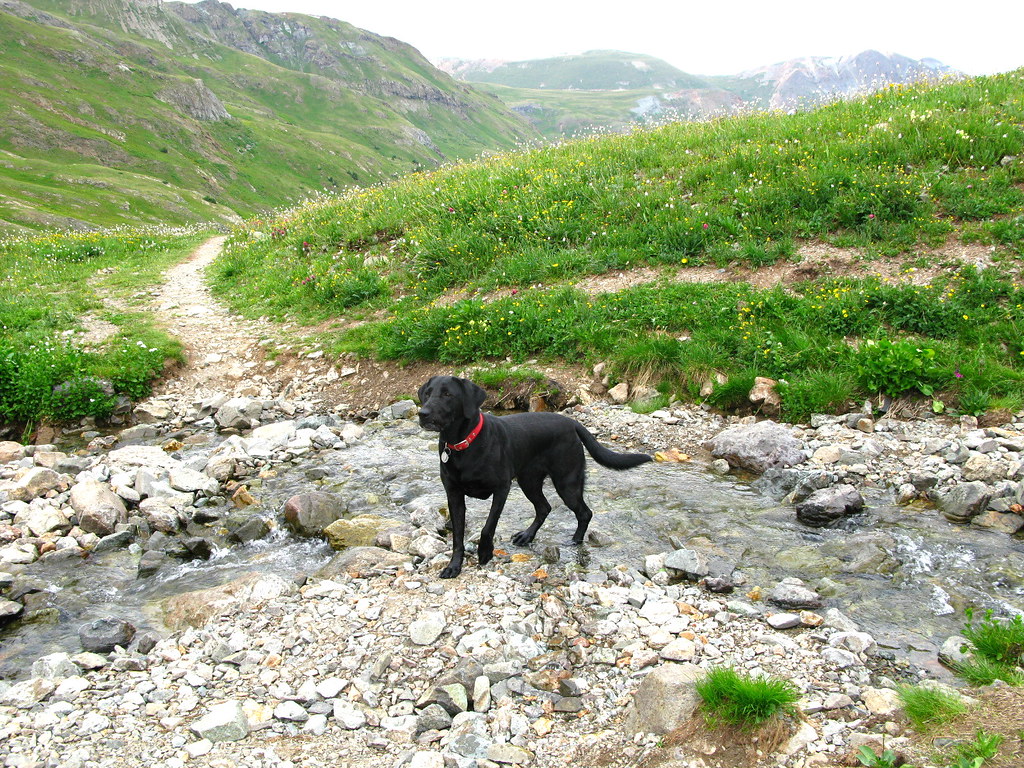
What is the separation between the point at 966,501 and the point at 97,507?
32.5ft

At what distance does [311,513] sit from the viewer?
295 inches

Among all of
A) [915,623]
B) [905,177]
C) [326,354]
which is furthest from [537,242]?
[915,623]

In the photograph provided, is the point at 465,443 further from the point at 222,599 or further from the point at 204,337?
the point at 204,337

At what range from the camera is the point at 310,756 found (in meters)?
3.85

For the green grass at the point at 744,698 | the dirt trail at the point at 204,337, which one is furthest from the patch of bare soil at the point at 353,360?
the green grass at the point at 744,698

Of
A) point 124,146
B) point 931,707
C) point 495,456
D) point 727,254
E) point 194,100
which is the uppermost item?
point 194,100

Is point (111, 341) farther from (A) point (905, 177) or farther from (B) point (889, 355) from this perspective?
(A) point (905, 177)

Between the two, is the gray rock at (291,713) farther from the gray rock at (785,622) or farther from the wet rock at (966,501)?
the wet rock at (966,501)

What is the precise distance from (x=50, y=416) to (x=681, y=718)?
40.3ft

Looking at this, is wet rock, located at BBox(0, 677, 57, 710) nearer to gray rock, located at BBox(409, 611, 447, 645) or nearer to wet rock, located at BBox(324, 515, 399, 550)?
gray rock, located at BBox(409, 611, 447, 645)

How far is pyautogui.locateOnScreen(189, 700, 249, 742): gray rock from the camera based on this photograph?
3.96m

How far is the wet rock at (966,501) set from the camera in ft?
21.7

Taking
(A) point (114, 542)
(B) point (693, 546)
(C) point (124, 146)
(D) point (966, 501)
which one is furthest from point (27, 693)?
(C) point (124, 146)

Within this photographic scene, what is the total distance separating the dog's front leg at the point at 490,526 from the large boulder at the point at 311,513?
2.18 metres
